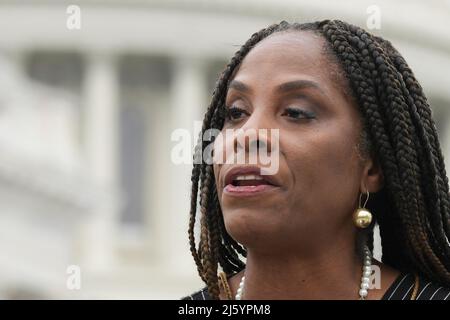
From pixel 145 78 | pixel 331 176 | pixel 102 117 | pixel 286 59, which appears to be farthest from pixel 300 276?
pixel 145 78

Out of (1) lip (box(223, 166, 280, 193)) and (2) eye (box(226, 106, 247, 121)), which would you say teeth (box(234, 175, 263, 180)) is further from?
(2) eye (box(226, 106, 247, 121))

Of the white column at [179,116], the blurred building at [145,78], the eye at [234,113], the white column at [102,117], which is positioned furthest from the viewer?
the white column at [102,117]

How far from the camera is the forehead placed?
4254 millimetres

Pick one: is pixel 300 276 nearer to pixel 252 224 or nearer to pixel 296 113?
pixel 252 224

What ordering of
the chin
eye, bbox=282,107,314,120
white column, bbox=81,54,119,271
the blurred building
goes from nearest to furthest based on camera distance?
the chin
eye, bbox=282,107,314,120
the blurred building
white column, bbox=81,54,119,271

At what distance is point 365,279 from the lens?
430 cm

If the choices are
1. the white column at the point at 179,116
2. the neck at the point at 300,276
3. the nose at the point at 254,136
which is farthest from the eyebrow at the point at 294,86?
the white column at the point at 179,116

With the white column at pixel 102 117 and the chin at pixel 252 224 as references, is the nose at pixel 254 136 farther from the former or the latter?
the white column at pixel 102 117

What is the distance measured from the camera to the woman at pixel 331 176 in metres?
4.11

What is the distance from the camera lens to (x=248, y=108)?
4.27 meters

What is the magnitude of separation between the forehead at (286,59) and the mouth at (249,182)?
0.97 feet

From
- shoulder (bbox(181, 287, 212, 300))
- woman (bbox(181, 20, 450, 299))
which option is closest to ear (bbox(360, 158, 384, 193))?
woman (bbox(181, 20, 450, 299))

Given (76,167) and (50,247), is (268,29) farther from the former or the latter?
(76,167)

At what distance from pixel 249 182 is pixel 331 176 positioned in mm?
248
